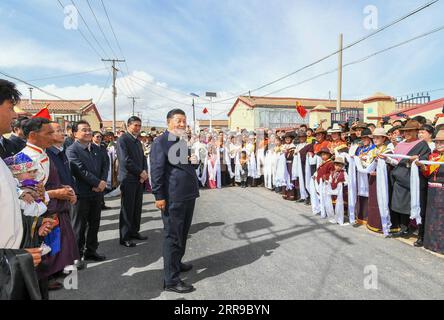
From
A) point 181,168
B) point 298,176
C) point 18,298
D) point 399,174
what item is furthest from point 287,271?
point 298,176

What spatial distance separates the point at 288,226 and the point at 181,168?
313 centimetres

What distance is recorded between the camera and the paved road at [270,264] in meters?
3.18

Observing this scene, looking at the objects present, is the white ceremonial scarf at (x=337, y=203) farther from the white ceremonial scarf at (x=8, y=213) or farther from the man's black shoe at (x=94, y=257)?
the white ceremonial scarf at (x=8, y=213)

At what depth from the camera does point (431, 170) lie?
176 inches

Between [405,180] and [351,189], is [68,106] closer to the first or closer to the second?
[351,189]

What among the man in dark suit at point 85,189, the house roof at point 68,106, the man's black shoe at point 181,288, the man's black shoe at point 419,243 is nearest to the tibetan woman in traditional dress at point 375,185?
the man's black shoe at point 419,243

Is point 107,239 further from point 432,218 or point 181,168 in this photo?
point 432,218

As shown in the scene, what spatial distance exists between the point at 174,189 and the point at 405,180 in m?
3.80

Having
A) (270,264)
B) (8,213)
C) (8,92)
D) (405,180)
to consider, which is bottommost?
(270,264)

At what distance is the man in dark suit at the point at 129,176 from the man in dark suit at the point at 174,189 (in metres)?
1.47

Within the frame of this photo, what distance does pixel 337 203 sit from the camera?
5.90m

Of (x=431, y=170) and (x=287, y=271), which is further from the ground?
(x=431, y=170)

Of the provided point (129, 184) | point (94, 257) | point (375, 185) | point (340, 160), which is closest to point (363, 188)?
point (375, 185)

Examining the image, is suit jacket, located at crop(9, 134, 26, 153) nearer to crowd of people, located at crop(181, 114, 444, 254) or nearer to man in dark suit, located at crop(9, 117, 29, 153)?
man in dark suit, located at crop(9, 117, 29, 153)
